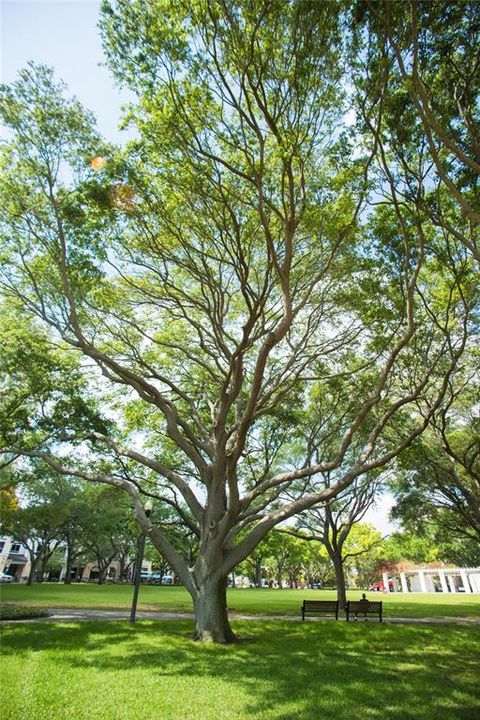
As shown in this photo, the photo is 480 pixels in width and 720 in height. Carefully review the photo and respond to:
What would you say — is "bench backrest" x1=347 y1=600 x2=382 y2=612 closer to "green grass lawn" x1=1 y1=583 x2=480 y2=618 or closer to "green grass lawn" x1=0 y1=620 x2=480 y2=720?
"green grass lawn" x1=1 y1=583 x2=480 y2=618

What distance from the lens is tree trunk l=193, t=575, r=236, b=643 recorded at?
32.0 ft

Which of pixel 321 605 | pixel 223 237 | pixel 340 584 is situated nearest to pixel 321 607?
pixel 321 605

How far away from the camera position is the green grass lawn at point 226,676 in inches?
211

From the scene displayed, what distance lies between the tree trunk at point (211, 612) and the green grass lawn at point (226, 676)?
1.74ft

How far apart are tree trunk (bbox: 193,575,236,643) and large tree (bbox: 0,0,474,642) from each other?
1.9 inches

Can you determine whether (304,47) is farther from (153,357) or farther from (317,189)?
(153,357)

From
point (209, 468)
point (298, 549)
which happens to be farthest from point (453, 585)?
point (209, 468)

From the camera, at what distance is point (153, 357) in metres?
14.6

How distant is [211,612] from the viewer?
392 inches

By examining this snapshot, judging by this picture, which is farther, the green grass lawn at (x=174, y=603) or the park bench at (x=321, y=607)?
the green grass lawn at (x=174, y=603)

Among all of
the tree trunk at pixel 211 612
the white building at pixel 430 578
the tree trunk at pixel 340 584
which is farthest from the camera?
the white building at pixel 430 578

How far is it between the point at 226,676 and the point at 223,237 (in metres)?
8.73

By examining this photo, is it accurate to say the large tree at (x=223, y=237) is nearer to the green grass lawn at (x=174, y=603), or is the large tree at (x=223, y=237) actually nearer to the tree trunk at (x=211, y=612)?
the tree trunk at (x=211, y=612)

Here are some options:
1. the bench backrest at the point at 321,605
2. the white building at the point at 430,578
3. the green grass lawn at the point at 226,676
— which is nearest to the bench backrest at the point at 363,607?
the bench backrest at the point at 321,605
